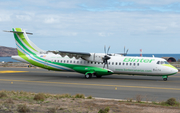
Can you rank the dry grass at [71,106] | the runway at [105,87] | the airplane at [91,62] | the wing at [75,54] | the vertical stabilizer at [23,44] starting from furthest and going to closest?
1. the vertical stabilizer at [23,44]
2. the wing at [75,54]
3. the airplane at [91,62]
4. the runway at [105,87]
5. the dry grass at [71,106]

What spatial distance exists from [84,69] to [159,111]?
65.6ft

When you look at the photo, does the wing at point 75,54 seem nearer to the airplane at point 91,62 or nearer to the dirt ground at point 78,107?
the airplane at point 91,62

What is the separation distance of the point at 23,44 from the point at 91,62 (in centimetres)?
1107

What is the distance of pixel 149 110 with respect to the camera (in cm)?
1152

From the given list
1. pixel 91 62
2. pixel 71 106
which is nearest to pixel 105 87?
pixel 71 106


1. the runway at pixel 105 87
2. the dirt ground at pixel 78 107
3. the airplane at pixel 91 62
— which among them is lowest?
the dirt ground at pixel 78 107

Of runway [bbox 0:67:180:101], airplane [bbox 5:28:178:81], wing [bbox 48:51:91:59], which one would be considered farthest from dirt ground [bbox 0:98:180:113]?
airplane [bbox 5:28:178:81]

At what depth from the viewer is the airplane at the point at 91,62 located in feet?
91.4

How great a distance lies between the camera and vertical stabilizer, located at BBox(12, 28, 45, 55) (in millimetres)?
33594

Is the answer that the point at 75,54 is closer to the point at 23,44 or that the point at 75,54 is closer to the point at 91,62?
the point at 91,62

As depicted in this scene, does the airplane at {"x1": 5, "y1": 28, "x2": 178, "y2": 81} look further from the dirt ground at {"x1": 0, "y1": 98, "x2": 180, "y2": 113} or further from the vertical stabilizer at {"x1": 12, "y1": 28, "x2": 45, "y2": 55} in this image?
the dirt ground at {"x1": 0, "y1": 98, "x2": 180, "y2": 113}

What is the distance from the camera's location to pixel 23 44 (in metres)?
33.8

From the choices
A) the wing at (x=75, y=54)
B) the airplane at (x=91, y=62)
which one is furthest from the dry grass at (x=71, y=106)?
the airplane at (x=91, y=62)

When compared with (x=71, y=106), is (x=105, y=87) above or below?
above
